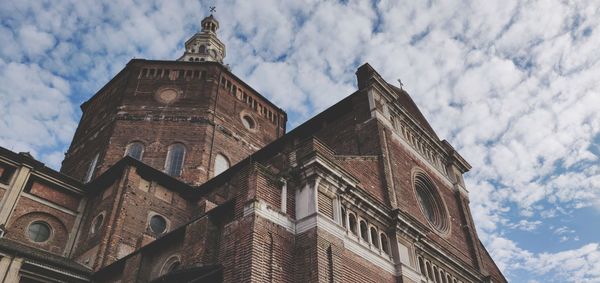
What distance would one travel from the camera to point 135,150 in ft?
80.0

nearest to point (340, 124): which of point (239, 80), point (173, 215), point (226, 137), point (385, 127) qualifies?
point (385, 127)

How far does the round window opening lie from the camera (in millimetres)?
18438

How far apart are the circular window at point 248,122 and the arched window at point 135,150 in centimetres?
620

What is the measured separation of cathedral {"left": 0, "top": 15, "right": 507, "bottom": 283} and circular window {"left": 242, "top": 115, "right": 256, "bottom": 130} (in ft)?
0.27

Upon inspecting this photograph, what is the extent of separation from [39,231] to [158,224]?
4361 millimetres

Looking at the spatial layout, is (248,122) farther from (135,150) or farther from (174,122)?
(135,150)

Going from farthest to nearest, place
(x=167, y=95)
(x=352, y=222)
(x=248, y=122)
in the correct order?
(x=248, y=122)
(x=167, y=95)
(x=352, y=222)

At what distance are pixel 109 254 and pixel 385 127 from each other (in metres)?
10.7

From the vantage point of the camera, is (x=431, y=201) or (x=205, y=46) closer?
(x=431, y=201)

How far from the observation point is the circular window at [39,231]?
708 inches

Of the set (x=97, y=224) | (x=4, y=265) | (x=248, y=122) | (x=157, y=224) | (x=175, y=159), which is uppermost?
(x=248, y=122)

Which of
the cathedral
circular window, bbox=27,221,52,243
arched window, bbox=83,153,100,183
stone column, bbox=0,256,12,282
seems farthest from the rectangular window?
arched window, bbox=83,153,100,183

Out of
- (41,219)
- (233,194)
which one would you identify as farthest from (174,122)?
(41,219)

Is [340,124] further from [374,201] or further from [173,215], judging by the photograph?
[173,215]
